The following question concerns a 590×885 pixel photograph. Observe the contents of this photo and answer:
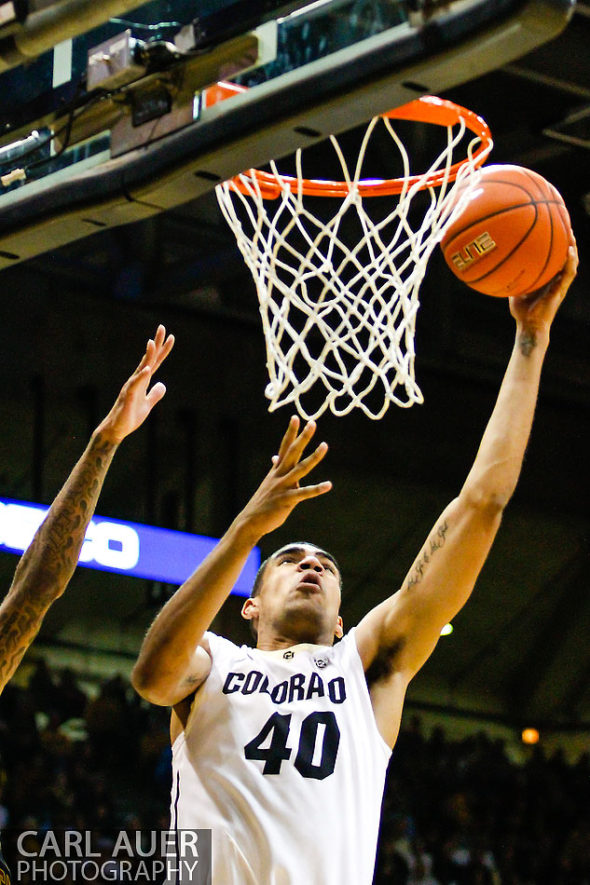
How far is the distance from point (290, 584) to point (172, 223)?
264 inches

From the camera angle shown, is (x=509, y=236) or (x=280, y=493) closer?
(x=280, y=493)

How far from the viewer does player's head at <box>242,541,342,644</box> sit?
3467 mm

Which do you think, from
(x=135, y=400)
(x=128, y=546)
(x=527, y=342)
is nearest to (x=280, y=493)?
(x=135, y=400)

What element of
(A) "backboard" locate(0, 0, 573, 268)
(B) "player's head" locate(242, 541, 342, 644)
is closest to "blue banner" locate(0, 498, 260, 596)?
(B) "player's head" locate(242, 541, 342, 644)

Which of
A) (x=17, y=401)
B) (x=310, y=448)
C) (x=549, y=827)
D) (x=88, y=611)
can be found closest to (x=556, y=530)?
(x=549, y=827)

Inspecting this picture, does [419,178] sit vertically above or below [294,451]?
above

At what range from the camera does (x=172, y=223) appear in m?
9.84

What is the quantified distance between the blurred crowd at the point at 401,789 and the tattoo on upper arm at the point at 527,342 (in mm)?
5886

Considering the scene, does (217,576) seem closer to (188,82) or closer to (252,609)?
(252,609)

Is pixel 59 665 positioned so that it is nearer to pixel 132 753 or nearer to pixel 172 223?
pixel 132 753

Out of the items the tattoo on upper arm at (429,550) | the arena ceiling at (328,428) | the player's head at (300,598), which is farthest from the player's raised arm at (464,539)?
the arena ceiling at (328,428)

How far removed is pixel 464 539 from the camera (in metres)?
3.24

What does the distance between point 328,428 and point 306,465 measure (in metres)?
8.94

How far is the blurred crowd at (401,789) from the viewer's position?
8977 millimetres
